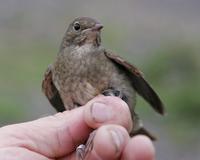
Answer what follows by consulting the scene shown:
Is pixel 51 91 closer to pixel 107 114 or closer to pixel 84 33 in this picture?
pixel 84 33

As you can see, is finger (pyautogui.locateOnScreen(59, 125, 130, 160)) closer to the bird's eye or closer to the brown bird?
the brown bird

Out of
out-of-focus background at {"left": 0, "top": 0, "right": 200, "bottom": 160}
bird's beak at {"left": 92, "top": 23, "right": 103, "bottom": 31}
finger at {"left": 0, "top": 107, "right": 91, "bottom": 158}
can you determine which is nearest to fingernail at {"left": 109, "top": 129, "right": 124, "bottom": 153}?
finger at {"left": 0, "top": 107, "right": 91, "bottom": 158}

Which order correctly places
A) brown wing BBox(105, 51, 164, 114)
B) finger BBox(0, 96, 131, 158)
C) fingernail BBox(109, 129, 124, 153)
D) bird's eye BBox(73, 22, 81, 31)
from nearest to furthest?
fingernail BBox(109, 129, 124, 153) → finger BBox(0, 96, 131, 158) → brown wing BBox(105, 51, 164, 114) → bird's eye BBox(73, 22, 81, 31)

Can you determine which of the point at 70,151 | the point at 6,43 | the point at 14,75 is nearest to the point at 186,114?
the point at 14,75

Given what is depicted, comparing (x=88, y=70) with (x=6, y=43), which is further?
(x=6, y=43)

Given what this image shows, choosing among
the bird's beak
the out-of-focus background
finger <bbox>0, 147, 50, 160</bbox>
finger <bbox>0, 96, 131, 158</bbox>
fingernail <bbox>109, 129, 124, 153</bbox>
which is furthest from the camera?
the out-of-focus background

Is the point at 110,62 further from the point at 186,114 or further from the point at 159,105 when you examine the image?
the point at 186,114

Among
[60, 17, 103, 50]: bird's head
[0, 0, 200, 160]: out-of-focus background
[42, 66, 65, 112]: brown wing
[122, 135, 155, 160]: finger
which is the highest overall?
[60, 17, 103, 50]: bird's head

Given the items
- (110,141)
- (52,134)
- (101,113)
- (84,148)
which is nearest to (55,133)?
(52,134)
